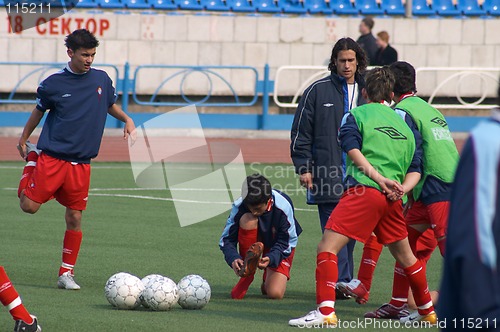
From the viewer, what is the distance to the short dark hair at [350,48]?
7.74 meters

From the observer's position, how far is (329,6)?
25516 mm

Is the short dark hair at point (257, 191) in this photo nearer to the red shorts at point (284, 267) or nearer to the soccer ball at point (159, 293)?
the red shorts at point (284, 267)

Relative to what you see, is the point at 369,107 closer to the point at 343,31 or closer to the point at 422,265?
the point at 422,265

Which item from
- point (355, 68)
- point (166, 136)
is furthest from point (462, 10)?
point (355, 68)

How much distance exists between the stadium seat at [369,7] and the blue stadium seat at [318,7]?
848 millimetres

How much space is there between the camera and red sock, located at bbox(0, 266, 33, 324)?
19.1 feet

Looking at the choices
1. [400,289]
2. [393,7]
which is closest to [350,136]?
[400,289]

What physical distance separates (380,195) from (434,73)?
17.2 meters

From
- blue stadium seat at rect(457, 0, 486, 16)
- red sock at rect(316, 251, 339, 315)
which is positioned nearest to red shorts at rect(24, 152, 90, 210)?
red sock at rect(316, 251, 339, 315)

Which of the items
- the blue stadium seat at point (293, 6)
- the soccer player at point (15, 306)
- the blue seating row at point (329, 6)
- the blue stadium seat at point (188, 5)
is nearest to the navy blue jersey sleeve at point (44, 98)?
the soccer player at point (15, 306)

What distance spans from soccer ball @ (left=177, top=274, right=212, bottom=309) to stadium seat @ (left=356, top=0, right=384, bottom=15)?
19.1 metres

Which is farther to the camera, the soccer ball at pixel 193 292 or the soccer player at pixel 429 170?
the soccer ball at pixel 193 292

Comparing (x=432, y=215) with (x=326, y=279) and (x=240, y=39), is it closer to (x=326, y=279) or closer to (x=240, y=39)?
(x=326, y=279)

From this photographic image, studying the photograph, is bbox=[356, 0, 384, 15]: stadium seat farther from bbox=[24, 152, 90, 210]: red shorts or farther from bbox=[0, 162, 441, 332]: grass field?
bbox=[24, 152, 90, 210]: red shorts
